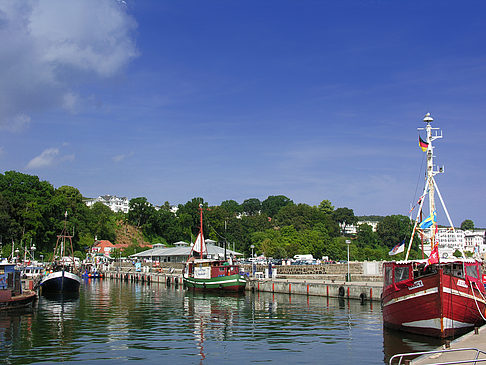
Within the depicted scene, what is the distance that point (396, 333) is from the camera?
28375mm

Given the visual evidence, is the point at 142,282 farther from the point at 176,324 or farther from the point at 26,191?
the point at 176,324

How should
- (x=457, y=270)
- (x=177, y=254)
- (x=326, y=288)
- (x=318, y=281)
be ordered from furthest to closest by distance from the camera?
(x=177, y=254) < (x=318, y=281) < (x=326, y=288) < (x=457, y=270)

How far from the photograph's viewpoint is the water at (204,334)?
77.0 feet

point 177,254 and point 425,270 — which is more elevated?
point 425,270

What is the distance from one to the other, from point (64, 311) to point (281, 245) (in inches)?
3023

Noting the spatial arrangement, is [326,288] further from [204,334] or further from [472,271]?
[472,271]

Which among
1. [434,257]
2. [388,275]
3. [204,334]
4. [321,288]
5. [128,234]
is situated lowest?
[204,334]

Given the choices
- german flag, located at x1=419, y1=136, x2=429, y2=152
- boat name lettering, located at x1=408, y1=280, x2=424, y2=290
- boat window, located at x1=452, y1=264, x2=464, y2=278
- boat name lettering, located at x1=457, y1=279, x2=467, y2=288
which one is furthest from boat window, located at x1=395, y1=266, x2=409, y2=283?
german flag, located at x1=419, y1=136, x2=429, y2=152

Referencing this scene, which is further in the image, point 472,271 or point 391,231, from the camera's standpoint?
point 391,231

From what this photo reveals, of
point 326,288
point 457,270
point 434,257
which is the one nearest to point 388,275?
point 434,257

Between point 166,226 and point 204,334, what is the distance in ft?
Answer: 425

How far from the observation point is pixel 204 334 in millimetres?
30250

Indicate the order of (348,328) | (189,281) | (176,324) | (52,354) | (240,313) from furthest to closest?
(189,281), (240,313), (176,324), (348,328), (52,354)

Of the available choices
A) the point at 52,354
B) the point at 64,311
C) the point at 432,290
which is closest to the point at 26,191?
the point at 64,311
